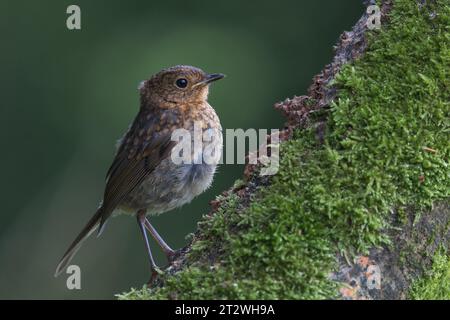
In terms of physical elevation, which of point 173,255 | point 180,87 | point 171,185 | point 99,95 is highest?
point 99,95

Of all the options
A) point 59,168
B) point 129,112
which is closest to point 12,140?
point 59,168

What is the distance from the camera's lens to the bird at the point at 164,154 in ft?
15.1

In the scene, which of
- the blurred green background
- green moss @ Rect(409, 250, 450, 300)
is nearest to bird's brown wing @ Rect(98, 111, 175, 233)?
green moss @ Rect(409, 250, 450, 300)

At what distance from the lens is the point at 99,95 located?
9453 mm

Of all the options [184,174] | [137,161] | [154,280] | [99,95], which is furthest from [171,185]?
[99,95]

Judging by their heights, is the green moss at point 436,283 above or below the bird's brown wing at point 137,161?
below

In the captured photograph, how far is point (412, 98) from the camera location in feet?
10.1

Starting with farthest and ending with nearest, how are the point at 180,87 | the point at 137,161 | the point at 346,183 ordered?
the point at 180,87 → the point at 137,161 → the point at 346,183

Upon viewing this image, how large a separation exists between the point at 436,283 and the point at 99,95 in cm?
707

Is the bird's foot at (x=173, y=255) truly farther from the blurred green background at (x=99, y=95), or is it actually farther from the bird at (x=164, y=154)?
the blurred green background at (x=99, y=95)

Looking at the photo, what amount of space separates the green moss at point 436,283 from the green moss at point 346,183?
0.24 metres

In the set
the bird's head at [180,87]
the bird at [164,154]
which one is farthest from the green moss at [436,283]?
the bird's head at [180,87]

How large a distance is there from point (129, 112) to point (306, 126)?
6.06m

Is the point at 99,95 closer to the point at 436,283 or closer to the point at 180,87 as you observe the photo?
the point at 180,87
